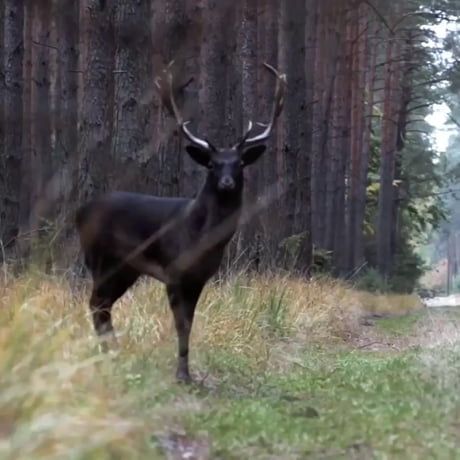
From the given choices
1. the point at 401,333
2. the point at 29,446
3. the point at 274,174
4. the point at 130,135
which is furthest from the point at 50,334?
the point at 274,174

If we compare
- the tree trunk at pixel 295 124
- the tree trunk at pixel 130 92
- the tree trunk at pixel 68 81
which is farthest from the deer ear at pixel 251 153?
the tree trunk at pixel 295 124

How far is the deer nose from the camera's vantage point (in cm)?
793

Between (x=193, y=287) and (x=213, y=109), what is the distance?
8277 mm

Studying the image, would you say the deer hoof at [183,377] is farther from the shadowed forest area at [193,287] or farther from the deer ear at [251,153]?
A: the deer ear at [251,153]

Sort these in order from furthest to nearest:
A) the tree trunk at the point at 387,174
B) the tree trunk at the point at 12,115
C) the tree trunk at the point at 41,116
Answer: the tree trunk at the point at 387,174 → the tree trunk at the point at 41,116 → the tree trunk at the point at 12,115

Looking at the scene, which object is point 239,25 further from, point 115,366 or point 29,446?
point 29,446

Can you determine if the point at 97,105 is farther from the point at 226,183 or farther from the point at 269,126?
the point at 226,183


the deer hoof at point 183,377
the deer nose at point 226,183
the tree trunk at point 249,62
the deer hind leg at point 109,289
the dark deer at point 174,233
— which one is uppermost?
the tree trunk at point 249,62

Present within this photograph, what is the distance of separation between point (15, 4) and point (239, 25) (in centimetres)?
353

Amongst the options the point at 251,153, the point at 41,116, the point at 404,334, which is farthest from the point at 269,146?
the point at 251,153

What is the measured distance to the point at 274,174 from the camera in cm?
2019

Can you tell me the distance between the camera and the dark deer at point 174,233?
801cm

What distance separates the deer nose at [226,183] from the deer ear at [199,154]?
0.34 metres

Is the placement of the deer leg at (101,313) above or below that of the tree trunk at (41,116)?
below
